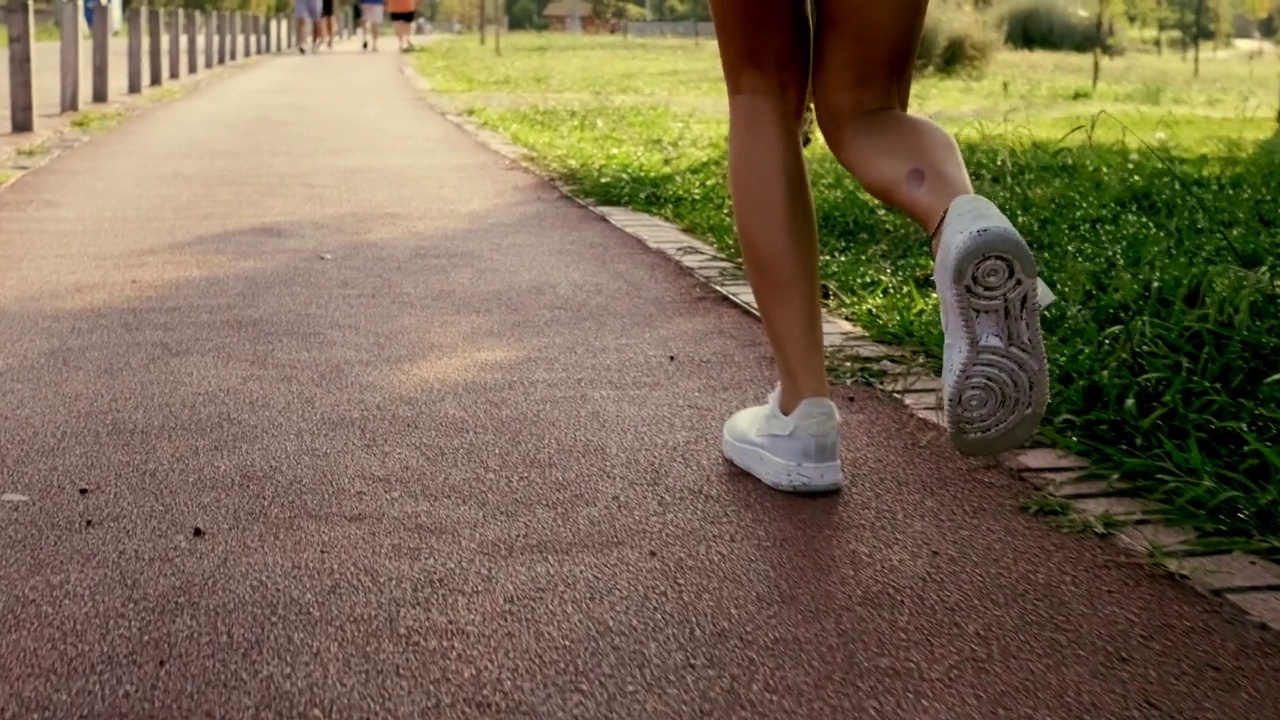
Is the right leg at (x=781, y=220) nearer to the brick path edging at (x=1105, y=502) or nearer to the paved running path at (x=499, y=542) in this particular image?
the paved running path at (x=499, y=542)

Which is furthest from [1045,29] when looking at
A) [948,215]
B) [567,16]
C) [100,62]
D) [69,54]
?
[567,16]

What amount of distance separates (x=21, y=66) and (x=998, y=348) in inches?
360

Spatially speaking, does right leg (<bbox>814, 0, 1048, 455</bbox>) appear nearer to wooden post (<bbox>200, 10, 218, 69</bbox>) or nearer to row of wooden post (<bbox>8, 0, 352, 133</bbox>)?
row of wooden post (<bbox>8, 0, 352, 133</bbox>)

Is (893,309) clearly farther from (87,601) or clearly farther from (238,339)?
(87,601)

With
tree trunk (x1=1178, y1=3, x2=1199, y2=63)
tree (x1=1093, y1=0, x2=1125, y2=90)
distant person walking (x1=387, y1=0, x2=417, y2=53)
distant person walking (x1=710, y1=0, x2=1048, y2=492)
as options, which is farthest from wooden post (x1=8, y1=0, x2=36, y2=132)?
distant person walking (x1=387, y1=0, x2=417, y2=53)

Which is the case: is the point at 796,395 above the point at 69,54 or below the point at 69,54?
below

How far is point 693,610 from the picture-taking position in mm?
2275

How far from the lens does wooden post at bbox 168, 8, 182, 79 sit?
1964 cm

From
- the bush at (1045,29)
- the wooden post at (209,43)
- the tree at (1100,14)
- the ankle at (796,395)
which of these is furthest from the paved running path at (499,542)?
the bush at (1045,29)

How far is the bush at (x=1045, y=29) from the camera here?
36.6 metres

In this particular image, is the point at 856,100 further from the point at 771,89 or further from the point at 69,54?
the point at 69,54

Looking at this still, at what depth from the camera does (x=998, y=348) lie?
94.0 inches

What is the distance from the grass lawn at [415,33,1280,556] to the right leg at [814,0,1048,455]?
489 millimetres

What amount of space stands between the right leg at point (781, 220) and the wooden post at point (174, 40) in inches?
709
